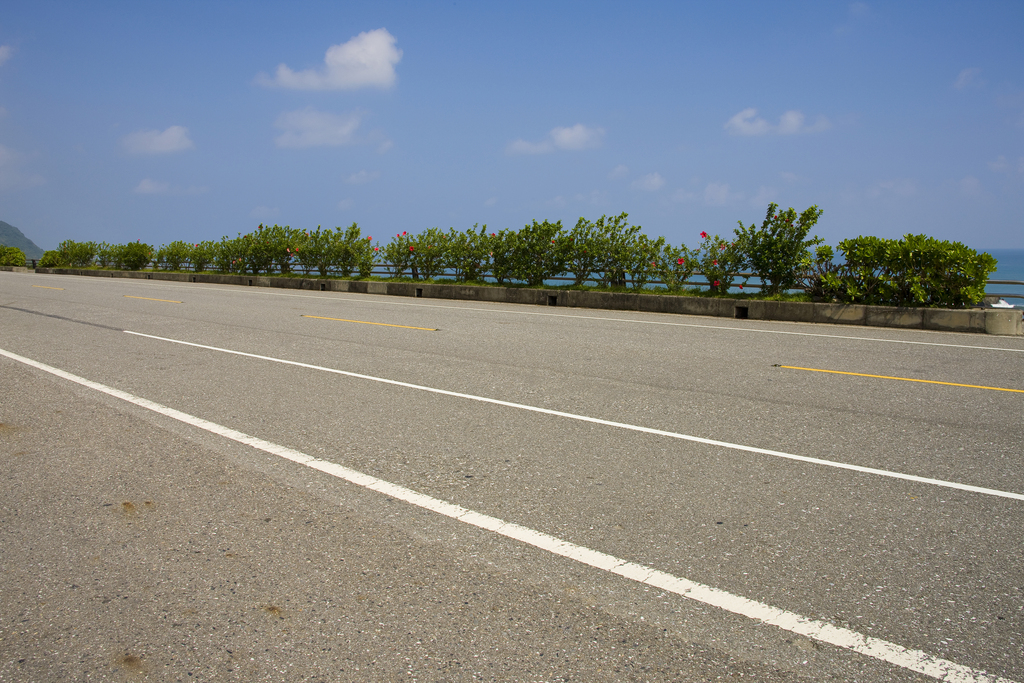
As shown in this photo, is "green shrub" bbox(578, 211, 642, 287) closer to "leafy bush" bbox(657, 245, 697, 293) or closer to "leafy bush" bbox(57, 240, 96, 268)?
"leafy bush" bbox(657, 245, 697, 293)

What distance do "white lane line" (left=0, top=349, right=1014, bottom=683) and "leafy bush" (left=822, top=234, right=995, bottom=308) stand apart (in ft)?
42.4

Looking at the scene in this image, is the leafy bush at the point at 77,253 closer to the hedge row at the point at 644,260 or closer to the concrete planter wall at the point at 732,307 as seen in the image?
the hedge row at the point at 644,260

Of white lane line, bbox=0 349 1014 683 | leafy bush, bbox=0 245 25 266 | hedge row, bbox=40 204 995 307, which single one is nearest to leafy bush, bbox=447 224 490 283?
hedge row, bbox=40 204 995 307

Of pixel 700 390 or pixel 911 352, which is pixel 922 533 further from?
pixel 911 352

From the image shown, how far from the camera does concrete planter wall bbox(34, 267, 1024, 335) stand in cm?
1293

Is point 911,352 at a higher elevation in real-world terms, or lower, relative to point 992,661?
higher

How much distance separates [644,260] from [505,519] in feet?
52.9

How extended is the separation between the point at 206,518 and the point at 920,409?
6.25m

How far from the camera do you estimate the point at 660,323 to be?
13844 millimetres

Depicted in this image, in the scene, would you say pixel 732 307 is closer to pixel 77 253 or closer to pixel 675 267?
pixel 675 267

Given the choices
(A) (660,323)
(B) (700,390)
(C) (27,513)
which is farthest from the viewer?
(A) (660,323)

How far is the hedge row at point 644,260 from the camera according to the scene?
1387 cm

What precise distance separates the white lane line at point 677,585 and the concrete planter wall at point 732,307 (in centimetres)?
1240

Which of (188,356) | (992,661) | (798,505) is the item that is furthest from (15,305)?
(992,661)
